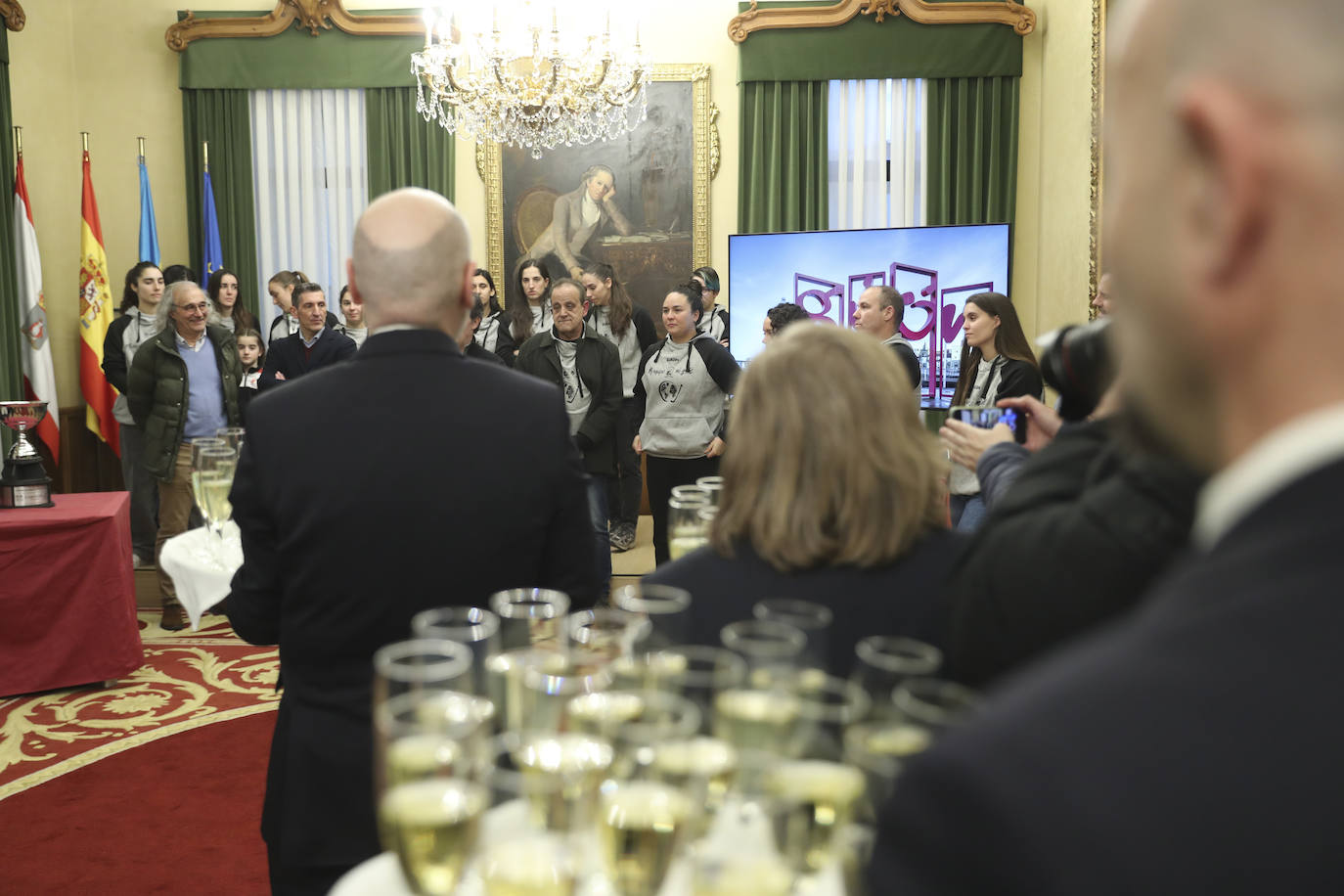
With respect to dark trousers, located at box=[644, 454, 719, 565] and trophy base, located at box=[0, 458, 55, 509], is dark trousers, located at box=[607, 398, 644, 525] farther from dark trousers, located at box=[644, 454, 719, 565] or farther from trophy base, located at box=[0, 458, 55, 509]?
trophy base, located at box=[0, 458, 55, 509]

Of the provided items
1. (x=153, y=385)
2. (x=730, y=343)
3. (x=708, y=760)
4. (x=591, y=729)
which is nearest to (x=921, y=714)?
(x=708, y=760)

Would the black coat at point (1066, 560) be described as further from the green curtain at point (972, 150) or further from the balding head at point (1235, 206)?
the green curtain at point (972, 150)

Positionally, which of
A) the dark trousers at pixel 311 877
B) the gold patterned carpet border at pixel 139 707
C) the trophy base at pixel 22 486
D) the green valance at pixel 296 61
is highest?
the green valance at pixel 296 61

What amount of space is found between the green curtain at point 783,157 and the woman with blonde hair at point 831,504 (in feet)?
24.1

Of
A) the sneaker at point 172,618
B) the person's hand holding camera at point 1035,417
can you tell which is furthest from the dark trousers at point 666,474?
the person's hand holding camera at point 1035,417

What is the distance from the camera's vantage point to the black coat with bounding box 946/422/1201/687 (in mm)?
1137

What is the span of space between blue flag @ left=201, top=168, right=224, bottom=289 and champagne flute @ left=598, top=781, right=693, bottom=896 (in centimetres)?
856

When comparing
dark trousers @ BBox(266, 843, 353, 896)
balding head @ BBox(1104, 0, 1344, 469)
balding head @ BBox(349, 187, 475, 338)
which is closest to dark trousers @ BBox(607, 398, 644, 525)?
balding head @ BBox(349, 187, 475, 338)

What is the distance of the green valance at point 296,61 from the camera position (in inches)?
338

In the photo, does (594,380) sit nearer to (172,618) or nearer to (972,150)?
(172,618)

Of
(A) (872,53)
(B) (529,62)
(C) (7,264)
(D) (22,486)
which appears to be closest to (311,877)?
(D) (22,486)

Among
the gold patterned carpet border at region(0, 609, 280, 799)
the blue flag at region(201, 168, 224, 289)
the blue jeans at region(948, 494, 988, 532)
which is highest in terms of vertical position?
the blue flag at region(201, 168, 224, 289)

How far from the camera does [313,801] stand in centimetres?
175

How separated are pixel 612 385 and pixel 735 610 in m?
4.24
